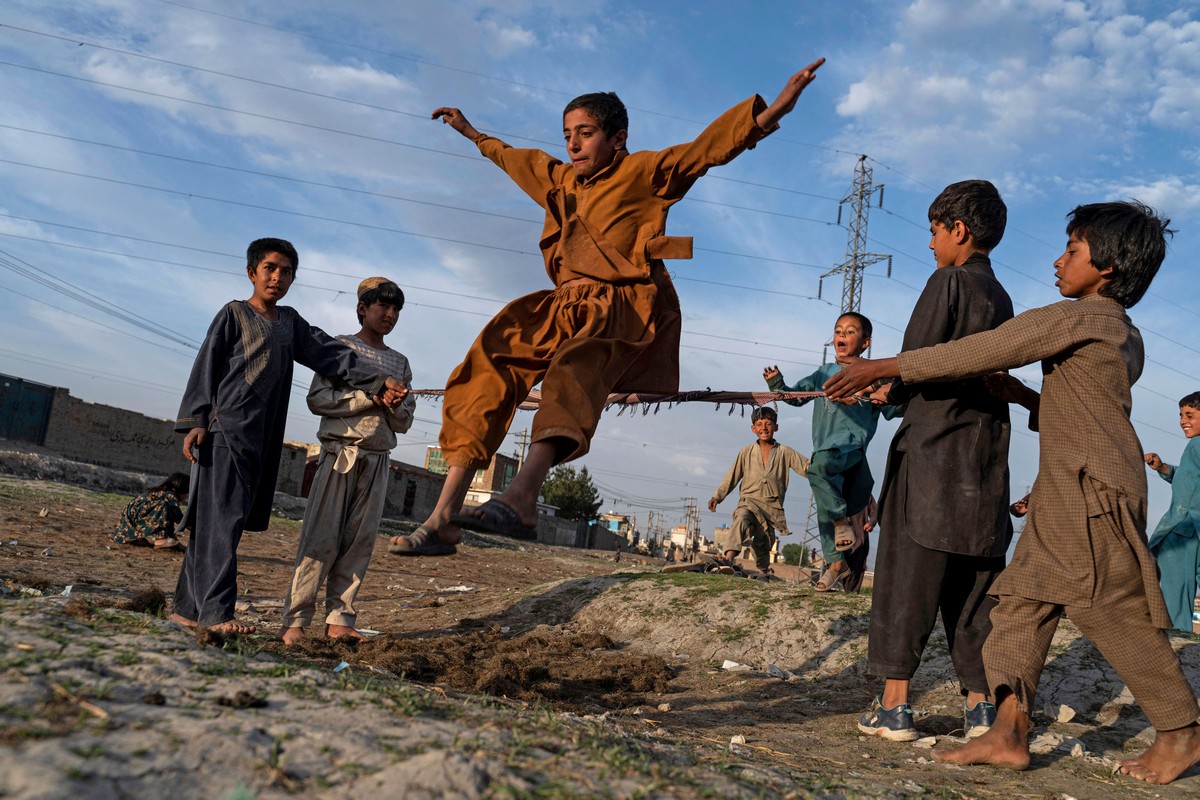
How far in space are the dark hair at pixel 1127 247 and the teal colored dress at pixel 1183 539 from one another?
4956mm

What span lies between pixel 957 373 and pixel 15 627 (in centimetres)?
299

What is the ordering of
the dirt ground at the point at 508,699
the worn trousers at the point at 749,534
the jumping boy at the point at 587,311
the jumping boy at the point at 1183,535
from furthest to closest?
the worn trousers at the point at 749,534 → the jumping boy at the point at 1183,535 → the jumping boy at the point at 587,311 → the dirt ground at the point at 508,699

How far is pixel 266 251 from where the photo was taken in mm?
4672

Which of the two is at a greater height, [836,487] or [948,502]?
[836,487]

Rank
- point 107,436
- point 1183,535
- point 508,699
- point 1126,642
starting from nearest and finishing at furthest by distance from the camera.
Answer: point 1126,642
point 508,699
point 1183,535
point 107,436

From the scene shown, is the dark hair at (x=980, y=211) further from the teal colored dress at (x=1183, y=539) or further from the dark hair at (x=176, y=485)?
the dark hair at (x=176, y=485)

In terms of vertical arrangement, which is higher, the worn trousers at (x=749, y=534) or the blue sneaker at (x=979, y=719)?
the worn trousers at (x=749, y=534)

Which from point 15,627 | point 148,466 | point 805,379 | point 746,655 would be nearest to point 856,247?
point 148,466

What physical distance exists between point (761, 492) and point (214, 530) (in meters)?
6.03

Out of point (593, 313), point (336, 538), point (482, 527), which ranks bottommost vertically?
point (336, 538)

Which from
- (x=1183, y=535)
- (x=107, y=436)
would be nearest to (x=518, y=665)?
(x=1183, y=535)

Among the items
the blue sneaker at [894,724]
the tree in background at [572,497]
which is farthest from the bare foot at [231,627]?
the tree in background at [572,497]

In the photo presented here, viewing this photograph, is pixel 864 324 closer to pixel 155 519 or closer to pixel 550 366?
pixel 550 366

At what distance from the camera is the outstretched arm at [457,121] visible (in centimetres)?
468
